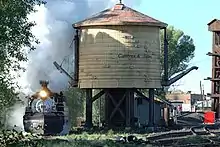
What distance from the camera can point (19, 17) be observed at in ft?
71.4

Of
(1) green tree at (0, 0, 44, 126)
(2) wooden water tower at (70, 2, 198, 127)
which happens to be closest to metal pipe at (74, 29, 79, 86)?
(2) wooden water tower at (70, 2, 198, 127)

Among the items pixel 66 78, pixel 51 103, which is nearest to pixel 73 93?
pixel 66 78

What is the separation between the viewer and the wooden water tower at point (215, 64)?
135 ft

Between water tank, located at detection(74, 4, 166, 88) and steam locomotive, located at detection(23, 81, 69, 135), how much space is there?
281 centimetres

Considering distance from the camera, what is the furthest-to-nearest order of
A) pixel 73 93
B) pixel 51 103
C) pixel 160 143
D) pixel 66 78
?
pixel 73 93 → pixel 66 78 → pixel 51 103 → pixel 160 143

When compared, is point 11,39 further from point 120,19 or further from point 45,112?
point 120,19

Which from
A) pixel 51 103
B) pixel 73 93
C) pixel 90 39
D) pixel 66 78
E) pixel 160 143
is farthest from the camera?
pixel 73 93

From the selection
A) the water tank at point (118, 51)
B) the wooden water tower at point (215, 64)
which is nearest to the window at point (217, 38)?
the wooden water tower at point (215, 64)

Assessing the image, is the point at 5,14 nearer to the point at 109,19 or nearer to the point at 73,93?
the point at 109,19

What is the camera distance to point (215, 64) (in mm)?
41594

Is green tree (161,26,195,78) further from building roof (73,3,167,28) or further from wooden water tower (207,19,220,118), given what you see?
building roof (73,3,167,28)

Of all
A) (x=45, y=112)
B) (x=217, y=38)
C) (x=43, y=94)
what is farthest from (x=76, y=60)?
(x=217, y=38)

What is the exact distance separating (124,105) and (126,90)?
1.06 meters

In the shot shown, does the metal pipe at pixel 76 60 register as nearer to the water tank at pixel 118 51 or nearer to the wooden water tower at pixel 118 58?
the wooden water tower at pixel 118 58
